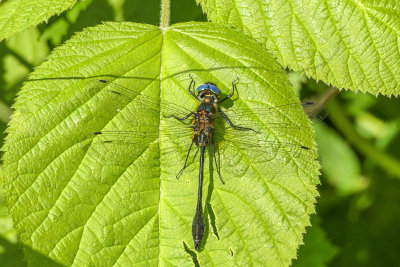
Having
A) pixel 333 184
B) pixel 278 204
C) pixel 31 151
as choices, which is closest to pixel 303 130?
pixel 278 204

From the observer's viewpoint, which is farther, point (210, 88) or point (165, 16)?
point (165, 16)

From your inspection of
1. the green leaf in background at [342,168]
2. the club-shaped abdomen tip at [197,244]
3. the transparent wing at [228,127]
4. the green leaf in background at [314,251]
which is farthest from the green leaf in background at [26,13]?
the green leaf in background at [342,168]

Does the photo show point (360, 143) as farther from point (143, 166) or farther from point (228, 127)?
point (143, 166)

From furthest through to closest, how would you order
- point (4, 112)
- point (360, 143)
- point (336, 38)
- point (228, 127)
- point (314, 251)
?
point (360, 143) → point (314, 251) → point (4, 112) → point (228, 127) → point (336, 38)

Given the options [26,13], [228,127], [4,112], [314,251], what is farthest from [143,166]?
[314,251]

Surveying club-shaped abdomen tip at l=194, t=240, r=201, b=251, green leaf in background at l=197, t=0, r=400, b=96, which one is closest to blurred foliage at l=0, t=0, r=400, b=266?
green leaf in background at l=197, t=0, r=400, b=96

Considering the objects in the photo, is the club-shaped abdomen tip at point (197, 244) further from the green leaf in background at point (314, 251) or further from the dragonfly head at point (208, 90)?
the green leaf in background at point (314, 251)

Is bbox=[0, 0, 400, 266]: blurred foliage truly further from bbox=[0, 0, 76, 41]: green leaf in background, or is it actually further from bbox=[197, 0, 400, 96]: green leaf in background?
bbox=[0, 0, 76, 41]: green leaf in background
